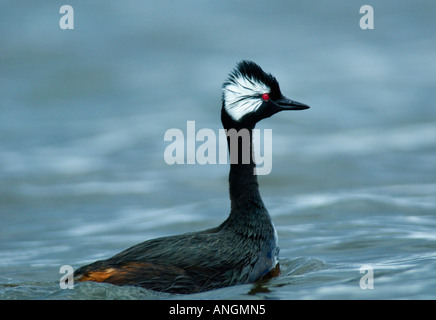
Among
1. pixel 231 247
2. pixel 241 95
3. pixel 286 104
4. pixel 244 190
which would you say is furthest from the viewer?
pixel 286 104

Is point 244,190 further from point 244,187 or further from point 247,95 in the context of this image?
point 247,95

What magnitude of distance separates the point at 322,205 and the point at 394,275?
4.66 metres

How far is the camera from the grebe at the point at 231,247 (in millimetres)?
10367

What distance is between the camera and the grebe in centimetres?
1037

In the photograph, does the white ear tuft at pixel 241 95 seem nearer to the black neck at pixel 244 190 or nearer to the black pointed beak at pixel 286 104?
the black neck at pixel 244 190

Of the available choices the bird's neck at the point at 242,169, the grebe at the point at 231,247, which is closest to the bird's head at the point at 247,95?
the grebe at the point at 231,247

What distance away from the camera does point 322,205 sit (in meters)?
15.8

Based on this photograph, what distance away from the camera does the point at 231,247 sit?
1099 cm

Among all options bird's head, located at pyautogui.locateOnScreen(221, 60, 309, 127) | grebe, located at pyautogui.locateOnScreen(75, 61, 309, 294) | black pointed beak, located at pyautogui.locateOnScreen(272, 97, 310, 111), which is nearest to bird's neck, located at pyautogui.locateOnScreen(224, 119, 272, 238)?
grebe, located at pyautogui.locateOnScreen(75, 61, 309, 294)

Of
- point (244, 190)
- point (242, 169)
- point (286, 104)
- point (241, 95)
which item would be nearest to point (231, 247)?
point (244, 190)

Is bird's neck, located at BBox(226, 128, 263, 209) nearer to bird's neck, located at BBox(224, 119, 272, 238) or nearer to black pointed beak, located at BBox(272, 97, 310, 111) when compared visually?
bird's neck, located at BBox(224, 119, 272, 238)

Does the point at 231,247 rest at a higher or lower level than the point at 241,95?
lower

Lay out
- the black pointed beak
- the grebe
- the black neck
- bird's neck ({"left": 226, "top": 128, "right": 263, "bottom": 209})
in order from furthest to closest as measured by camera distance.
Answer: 1. the black pointed beak
2. bird's neck ({"left": 226, "top": 128, "right": 263, "bottom": 209})
3. the black neck
4. the grebe

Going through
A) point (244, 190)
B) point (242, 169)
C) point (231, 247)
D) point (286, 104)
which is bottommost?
point (231, 247)
